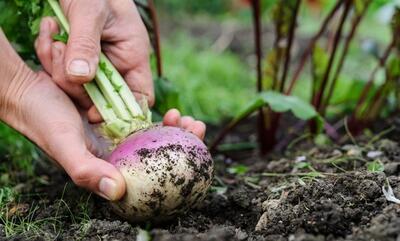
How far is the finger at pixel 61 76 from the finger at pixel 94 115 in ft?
0.19

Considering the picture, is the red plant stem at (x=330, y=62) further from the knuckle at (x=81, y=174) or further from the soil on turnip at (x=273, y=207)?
the knuckle at (x=81, y=174)

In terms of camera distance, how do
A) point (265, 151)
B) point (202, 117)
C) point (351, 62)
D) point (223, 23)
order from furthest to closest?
point (223, 23)
point (351, 62)
point (202, 117)
point (265, 151)

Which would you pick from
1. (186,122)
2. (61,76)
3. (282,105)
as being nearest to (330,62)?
(282,105)

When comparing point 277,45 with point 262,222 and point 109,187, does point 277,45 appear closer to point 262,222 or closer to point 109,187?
point 262,222

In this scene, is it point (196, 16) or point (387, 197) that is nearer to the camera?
point (387, 197)

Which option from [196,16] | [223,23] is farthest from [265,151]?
[196,16]

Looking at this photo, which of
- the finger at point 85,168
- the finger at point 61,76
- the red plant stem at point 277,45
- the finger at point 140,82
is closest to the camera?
the finger at point 85,168

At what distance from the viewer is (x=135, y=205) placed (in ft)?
5.26

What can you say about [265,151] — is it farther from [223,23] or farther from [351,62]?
[223,23]

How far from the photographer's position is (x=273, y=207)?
5.51ft

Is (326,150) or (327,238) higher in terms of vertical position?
(327,238)

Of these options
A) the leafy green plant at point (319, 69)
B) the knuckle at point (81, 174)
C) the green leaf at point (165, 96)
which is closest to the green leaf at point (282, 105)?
the leafy green plant at point (319, 69)

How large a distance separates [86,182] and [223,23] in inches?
210

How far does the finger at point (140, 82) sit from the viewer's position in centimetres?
203
